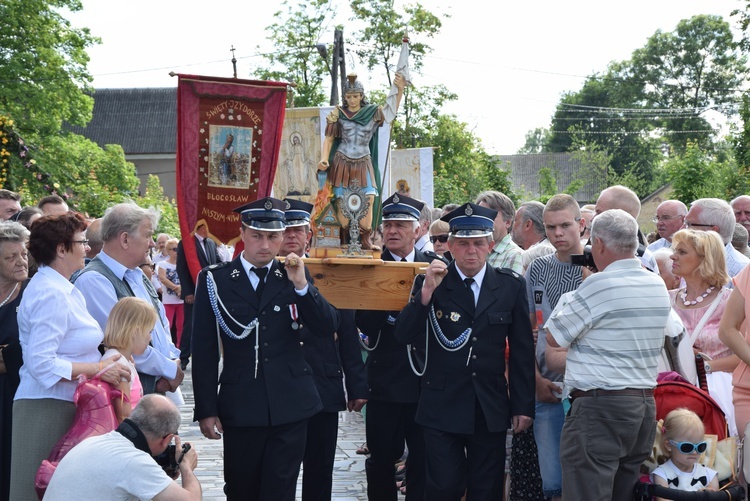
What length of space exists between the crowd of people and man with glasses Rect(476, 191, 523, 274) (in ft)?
1.27

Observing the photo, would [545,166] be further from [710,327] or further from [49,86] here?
[710,327]

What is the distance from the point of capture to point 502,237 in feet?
26.7

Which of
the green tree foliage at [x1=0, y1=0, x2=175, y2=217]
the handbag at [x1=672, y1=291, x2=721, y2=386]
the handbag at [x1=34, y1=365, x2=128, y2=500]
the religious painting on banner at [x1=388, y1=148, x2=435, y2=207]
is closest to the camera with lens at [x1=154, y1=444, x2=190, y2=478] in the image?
the handbag at [x1=34, y1=365, x2=128, y2=500]

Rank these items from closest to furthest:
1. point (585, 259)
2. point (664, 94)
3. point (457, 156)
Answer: point (585, 259), point (457, 156), point (664, 94)

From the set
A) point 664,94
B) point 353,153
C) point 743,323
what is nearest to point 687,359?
point 743,323

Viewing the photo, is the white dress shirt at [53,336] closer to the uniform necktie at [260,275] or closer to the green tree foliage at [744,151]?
the uniform necktie at [260,275]

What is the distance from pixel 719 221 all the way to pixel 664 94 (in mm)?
72897

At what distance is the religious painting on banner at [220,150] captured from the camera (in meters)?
8.82

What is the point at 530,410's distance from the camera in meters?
6.24

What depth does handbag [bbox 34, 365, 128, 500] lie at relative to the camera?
545 cm

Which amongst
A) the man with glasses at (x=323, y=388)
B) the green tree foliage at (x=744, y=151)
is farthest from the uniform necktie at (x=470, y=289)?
the green tree foliage at (x=744, y=151)

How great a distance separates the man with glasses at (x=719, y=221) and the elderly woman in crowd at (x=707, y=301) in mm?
1188

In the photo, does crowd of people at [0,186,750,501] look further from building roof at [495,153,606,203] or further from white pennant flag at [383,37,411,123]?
building roof at [495,153,606,203]

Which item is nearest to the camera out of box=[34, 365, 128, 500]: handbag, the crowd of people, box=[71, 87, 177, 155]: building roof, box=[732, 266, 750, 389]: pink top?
box=[34, 365, 128, 500]: handbag
